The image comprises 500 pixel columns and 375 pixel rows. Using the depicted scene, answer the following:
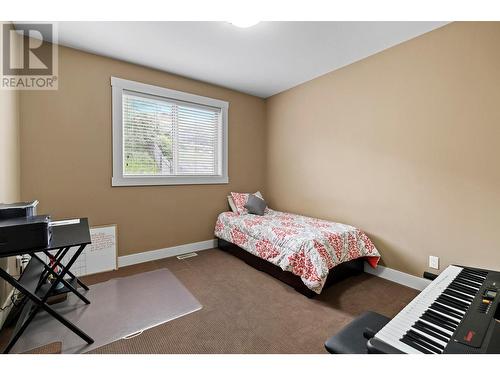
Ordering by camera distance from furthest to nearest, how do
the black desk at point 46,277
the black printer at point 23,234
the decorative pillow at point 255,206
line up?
the decorative pillow at point 255,206
the black desk at point 46,277
the black printer at point 23,234

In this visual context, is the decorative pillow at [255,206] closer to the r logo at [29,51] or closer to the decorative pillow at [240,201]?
the decorative pillow at [240,201]

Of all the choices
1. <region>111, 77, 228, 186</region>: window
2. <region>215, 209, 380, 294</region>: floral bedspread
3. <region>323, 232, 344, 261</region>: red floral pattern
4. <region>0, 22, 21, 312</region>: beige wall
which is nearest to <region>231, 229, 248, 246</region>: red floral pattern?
<region>215, 209, 380, 294</region>: floral bedspread

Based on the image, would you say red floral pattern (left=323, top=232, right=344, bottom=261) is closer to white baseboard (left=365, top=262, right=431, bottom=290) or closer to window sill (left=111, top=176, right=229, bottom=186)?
white baseboard (left=365, top=262, right=431, bottom=290)

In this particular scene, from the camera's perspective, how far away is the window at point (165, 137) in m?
2.96

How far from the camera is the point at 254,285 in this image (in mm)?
2516

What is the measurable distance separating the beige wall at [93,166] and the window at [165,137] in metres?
0.11

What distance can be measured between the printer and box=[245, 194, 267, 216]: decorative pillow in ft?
8.41

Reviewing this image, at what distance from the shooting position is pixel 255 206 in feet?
12.0

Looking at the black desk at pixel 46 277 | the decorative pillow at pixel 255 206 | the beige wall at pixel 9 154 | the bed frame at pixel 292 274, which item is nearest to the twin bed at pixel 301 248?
the bed frame at pixel 292 274

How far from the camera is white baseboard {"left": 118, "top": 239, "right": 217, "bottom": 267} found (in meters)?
2.99

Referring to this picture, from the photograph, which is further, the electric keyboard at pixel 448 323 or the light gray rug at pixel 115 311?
the light gray rug at pixel 115 311

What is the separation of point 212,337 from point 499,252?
2508 millimetres
